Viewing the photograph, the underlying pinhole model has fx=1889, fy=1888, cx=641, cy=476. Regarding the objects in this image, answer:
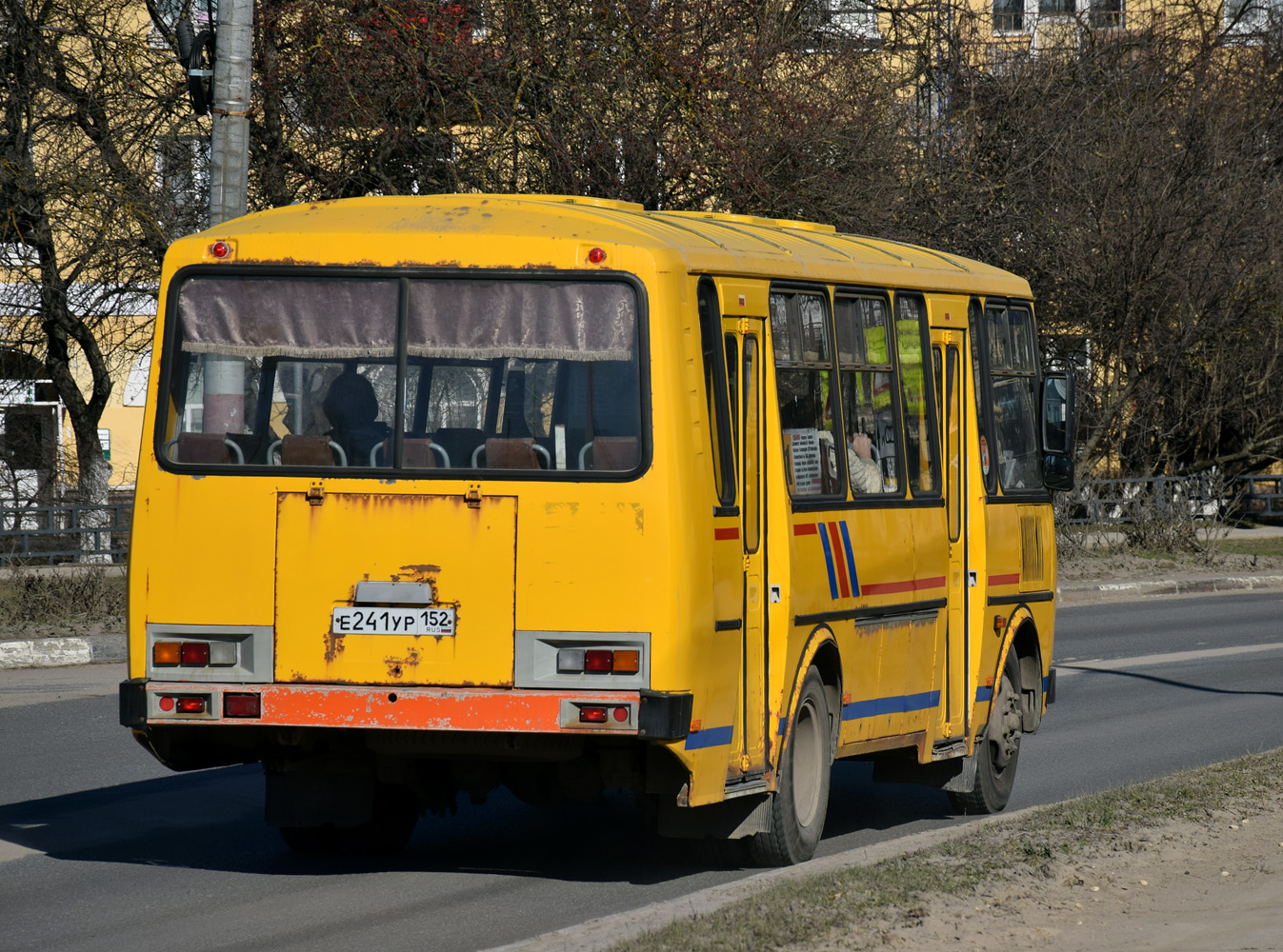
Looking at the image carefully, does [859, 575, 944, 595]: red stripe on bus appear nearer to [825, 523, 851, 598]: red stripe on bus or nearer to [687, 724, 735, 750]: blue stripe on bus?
[825, 523, 851, 598]: red stripe on bus

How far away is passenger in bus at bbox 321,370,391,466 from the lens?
7469 millimetres

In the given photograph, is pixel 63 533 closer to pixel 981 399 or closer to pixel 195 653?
pixel 981 399

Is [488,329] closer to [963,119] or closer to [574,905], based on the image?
[574,905]

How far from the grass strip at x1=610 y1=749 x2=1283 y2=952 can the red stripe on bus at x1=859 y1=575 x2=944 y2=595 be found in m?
1.18

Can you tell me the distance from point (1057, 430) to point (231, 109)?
6829 mm

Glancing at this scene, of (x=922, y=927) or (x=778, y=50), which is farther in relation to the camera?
(x=778, y=50)

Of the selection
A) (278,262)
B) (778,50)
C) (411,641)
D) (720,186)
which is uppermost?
(778,50)

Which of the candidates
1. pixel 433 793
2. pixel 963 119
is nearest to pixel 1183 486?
pixel 963 119

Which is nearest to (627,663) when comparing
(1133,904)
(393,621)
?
(393,621)

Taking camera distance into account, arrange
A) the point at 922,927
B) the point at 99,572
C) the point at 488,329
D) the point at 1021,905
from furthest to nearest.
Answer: the point at 99,572, the point at 488,329, the point at 1021,905, the point at 922,927

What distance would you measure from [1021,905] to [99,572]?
1362 cm

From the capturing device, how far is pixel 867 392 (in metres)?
9.05

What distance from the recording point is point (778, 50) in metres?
22.3

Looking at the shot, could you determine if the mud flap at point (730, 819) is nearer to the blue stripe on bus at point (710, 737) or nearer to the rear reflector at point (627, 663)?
the blue stripe on bus at point (710, 737)
